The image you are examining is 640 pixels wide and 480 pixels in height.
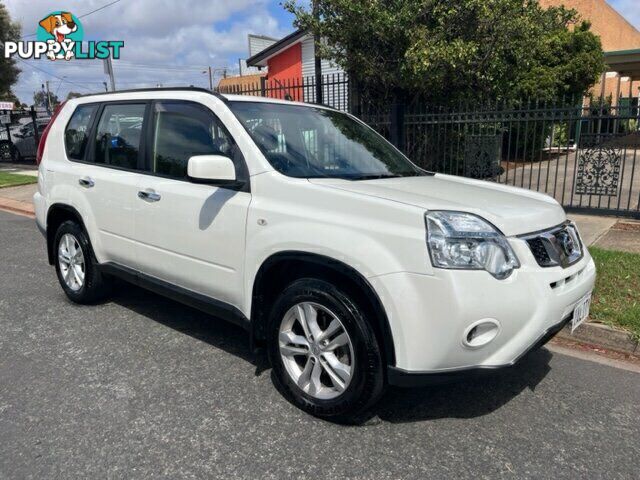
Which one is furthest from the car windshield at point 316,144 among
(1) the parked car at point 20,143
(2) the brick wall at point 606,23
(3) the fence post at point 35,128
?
(2) the brick wall at point 606,23

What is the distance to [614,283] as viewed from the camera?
494 cm

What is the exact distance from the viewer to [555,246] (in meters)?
2.91

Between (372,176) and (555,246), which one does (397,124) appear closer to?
(372,176)

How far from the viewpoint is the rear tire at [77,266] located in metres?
4.66

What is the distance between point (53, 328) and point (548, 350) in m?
3.98

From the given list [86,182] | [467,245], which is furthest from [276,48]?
[467,245]

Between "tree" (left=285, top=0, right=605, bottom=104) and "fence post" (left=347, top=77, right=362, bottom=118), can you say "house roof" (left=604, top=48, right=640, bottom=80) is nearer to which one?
"tree" (left=285, top=0, right=605, bottom=104)

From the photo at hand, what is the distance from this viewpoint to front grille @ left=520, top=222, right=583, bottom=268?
278 cm

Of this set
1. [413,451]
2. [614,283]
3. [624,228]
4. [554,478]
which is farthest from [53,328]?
[624,228]

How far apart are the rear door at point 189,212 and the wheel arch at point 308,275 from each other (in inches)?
7.0

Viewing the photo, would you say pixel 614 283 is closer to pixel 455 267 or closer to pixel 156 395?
pixel 455 267

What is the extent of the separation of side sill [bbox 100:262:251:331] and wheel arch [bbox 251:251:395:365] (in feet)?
0.43

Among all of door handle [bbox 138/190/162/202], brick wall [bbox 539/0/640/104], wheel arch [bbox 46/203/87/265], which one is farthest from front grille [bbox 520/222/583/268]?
brick wall [bbox 539/0/640/104]

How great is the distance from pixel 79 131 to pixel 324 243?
3096mm
